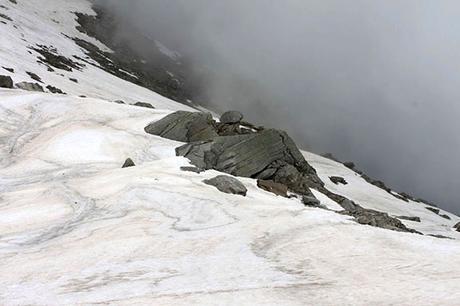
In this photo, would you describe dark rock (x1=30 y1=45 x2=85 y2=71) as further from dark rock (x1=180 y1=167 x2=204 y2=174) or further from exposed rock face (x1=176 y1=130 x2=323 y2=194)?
dark rock (x1=180 y1=167 x2=204 y2=174)

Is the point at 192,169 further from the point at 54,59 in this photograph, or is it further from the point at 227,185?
the point at 54,59

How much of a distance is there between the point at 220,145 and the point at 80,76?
5046 cm

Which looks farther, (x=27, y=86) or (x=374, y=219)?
(x=27, y=86)

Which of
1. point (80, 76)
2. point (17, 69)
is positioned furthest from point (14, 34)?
point (17, 69)

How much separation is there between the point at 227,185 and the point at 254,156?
32.0ft

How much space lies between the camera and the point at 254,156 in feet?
96.1

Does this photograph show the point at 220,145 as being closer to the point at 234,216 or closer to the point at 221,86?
the point at 234,216

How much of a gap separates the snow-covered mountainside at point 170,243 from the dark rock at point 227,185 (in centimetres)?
48

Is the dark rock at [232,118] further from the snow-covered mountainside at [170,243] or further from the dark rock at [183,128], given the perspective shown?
the snow-covered mountainside at [170,243]

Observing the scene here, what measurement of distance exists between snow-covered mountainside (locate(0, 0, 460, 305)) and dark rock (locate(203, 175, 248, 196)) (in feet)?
1.57

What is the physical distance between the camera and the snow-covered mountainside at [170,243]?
8922 mm

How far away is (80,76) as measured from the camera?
73.0 metres

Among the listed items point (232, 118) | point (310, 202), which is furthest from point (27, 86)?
point (310, 202)

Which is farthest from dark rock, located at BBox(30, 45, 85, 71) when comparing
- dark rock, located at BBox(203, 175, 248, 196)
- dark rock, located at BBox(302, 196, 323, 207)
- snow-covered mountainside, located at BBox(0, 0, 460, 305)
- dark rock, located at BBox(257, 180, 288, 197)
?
dark rock, located at BBox(203, 175, 248, 196)
